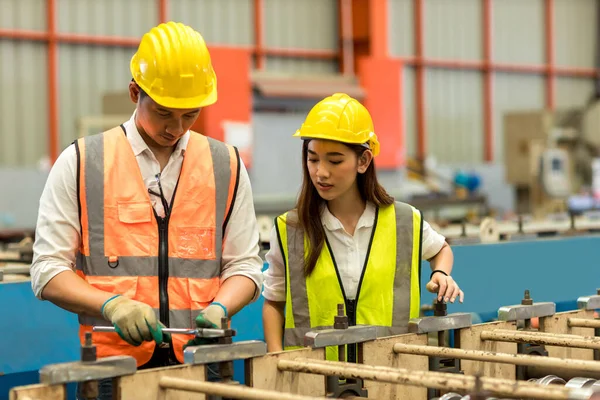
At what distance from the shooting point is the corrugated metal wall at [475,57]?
511 inches

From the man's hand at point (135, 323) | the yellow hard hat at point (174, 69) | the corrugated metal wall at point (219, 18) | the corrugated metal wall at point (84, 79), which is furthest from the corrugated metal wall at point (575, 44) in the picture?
the man's hand at point (135, 323)

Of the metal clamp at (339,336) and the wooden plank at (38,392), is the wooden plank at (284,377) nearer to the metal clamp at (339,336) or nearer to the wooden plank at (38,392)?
the metal clamp at (339,336)

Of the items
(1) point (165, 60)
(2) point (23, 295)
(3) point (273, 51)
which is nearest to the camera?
(1) point (165, 60)

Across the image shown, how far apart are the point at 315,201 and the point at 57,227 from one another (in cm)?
77

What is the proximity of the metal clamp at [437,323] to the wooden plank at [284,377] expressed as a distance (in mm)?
279

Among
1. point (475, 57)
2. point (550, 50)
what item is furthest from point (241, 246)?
point (550, 50)

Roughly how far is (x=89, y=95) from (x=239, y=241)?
340 inches

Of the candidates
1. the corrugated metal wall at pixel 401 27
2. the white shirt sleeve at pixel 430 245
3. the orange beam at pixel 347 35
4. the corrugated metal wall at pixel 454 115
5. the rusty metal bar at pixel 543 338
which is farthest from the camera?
the corrugated metal wall at pixel 454 115

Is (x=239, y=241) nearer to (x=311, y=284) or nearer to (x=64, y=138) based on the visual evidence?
(x=311, y=284)

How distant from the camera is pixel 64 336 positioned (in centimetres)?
305

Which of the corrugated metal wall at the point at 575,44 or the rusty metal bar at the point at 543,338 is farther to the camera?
the corrugated metal wall at the point at 575,44

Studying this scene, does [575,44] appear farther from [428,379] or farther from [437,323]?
[428,379]

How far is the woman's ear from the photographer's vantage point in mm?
2553

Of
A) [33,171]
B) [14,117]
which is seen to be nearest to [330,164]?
[33,171]
